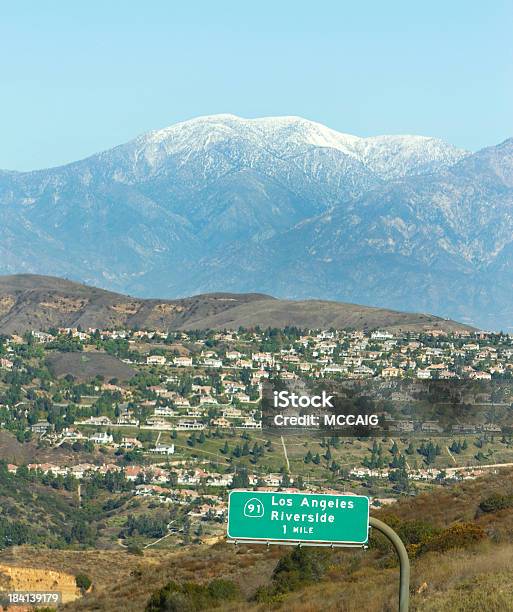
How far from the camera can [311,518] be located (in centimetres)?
2005

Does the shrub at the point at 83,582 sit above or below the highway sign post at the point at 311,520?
below

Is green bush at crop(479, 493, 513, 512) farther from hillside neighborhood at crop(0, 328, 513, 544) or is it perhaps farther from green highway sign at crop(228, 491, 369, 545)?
hillside neighborhood at crop(0, 328, 513, 544)

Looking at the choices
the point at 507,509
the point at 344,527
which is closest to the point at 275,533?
the point at 344,527

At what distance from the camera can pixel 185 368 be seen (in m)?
196

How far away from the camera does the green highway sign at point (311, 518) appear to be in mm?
20047

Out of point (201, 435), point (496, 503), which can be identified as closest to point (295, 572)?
point (496, 503)

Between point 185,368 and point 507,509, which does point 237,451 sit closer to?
point 185,368

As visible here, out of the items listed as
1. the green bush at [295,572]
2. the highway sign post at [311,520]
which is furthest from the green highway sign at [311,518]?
the green bush at [295,572]

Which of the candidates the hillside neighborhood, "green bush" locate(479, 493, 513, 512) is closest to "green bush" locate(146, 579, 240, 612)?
"green bush" locate(479, 493, 513, 512)

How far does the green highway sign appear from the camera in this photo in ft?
65.8

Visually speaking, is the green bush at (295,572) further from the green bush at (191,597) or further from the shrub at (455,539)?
the shrub at (455,539)

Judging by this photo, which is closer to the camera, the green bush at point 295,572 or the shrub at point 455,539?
the shrub at point 455,539

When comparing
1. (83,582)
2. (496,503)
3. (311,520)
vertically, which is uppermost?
(496,503)

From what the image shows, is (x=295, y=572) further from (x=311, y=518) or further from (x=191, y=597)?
(x=311, y=518)
